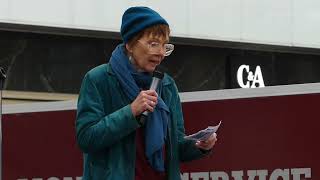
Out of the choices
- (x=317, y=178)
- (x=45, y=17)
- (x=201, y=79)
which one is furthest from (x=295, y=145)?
(x=201, y=79)

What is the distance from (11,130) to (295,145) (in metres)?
1.80

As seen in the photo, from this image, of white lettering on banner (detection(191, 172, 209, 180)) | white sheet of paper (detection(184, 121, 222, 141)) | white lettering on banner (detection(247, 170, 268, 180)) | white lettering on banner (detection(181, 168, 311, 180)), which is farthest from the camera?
white lettering on banner (detection(191, 172, 209, 180))

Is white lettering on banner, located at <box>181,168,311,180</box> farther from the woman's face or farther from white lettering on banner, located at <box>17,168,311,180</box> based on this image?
the woman's face

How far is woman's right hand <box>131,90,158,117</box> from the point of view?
7.42 ft

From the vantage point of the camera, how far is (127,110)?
7.56 ft

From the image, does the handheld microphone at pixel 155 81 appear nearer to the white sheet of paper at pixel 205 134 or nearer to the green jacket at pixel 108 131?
the green jacket at pixel 108 131

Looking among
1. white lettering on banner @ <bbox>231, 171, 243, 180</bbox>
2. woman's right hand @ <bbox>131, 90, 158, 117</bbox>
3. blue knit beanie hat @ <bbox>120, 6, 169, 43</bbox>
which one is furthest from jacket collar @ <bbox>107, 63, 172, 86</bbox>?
white lettering on banner @ <bbox>231, 171, 243, 180</bbox>

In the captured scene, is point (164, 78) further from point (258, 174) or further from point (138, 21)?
point (258, 174)

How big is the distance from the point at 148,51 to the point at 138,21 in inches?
4.1

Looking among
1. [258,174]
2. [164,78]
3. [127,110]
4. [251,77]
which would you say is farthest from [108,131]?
[251,77]

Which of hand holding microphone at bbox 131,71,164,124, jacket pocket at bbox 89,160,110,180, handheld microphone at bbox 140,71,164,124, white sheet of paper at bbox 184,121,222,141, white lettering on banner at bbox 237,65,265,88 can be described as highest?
white lettering on banner at bbox 237,65,265,88

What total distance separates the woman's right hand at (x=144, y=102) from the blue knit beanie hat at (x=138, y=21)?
0.80 ft

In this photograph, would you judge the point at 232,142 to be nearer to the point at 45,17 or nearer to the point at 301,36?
the point at 45,17

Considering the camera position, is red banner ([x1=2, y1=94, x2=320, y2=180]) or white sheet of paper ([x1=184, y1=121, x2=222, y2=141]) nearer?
white sheet of paper ([x1=184, y1=121, x2=222, y2=141])
